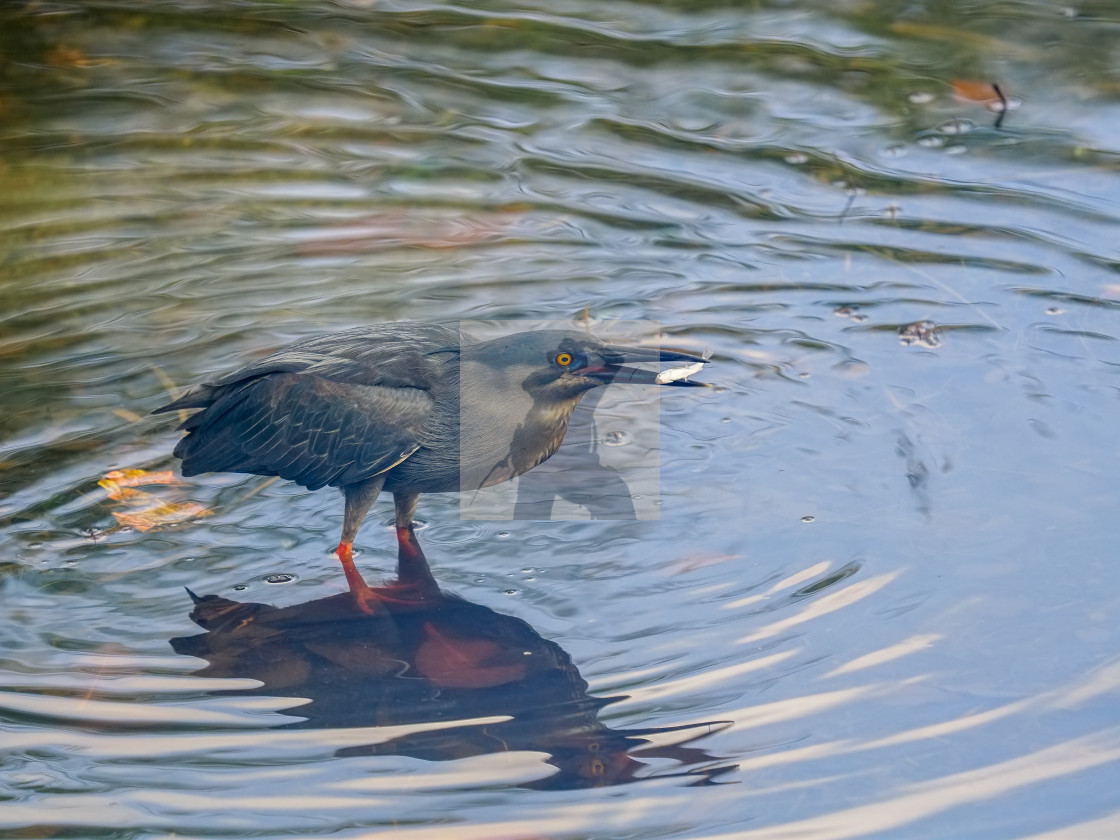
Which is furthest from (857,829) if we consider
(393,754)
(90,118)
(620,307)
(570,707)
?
(90,118)

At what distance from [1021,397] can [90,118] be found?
19.8 feet

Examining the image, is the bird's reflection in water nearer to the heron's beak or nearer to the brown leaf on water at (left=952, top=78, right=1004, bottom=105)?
the heron's beak

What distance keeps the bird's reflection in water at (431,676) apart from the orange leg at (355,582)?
34 mm

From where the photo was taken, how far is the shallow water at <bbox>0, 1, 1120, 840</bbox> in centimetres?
396

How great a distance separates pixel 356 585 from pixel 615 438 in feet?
4.38

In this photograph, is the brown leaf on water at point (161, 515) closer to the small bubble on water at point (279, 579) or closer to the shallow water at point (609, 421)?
the shallow water at point (609, 421)

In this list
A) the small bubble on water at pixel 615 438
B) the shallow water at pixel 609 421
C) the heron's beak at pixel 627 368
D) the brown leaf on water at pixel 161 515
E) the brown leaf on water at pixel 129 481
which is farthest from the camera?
the small bubble on water at pixel 615 438

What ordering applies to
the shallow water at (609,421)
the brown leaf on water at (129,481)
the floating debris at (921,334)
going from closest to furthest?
the shallow water at (609,421) → the brown leaf on water at (129,481) → the floating debris at (921,334)

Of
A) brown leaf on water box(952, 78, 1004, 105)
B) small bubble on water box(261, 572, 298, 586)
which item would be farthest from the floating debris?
small bubble on water box(261, 572, 298, 586)

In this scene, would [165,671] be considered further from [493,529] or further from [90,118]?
[90,118]

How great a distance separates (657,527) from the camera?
510 cm

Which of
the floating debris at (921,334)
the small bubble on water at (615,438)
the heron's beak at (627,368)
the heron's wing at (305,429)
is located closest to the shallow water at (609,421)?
the floating debris at (921,334)

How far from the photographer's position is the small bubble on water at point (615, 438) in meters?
5.68

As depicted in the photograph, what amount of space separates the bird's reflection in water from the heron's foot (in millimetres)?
27
